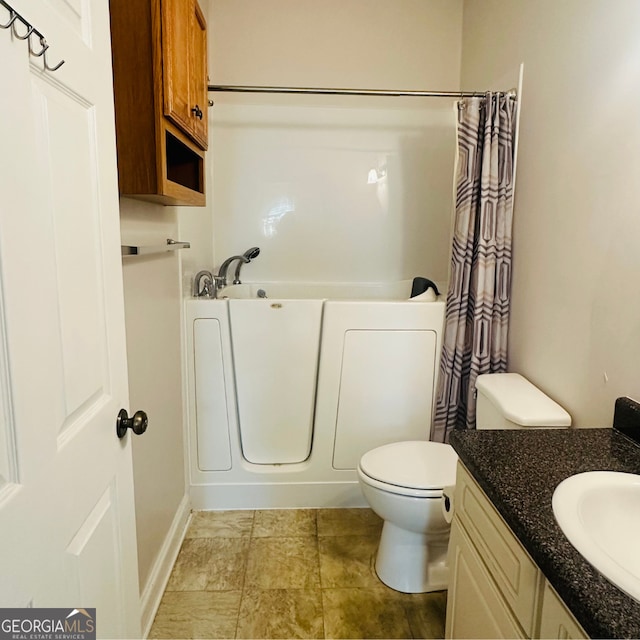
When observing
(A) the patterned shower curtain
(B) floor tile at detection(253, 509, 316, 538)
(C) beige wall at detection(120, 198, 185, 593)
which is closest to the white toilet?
(A) the patterned shower curtain

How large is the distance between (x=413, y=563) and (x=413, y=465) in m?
0.37

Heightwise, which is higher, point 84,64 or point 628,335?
point 84,64

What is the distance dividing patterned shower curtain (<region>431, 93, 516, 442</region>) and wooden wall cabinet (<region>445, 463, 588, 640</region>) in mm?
971

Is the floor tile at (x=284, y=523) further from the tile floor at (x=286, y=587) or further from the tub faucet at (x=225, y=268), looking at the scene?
the tub faucet at (x=225, y=268)

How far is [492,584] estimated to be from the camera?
0.98m

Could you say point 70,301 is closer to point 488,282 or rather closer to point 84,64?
point 84,64

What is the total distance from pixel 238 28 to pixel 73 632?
9.50ft

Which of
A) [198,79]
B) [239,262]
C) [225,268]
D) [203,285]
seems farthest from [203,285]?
[198,79]

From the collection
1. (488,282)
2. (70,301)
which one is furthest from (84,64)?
(488,282)

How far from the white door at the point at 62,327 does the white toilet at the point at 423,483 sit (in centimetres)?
93

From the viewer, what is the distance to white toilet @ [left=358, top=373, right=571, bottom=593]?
5.20 feet

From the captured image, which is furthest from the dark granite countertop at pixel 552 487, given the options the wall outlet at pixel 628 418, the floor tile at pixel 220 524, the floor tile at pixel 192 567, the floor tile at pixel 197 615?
the floor tile at pixel 220 524

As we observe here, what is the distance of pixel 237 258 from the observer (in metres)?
2.78

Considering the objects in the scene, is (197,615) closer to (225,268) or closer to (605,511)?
(605,511)
